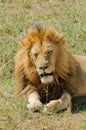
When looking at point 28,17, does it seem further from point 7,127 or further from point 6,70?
point 7,127

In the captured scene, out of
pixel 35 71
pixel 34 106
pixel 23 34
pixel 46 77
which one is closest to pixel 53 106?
pixel 34 106

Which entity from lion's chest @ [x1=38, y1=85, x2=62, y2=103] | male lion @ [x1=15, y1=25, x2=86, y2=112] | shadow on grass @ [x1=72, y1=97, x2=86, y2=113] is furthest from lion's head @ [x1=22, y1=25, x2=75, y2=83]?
shadow on grass @ [x1=72, y1=97, x2=86, y2=113]

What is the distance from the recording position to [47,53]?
5.57m

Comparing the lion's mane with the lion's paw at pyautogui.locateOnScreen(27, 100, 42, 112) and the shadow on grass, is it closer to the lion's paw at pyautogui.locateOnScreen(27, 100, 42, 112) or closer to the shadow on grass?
the shadow on grass

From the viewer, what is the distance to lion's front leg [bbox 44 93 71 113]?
5.49 metres

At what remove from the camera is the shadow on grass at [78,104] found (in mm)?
5766

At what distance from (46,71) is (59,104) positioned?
371 mm

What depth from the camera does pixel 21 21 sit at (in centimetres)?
852

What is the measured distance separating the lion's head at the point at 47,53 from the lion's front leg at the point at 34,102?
0.74ft

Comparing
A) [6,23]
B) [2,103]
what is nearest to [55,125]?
[2,103]

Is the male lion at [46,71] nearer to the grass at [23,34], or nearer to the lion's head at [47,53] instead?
the lion's head at [47,53]

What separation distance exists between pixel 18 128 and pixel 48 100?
73 centimetres

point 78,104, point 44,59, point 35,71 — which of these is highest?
point 44,59

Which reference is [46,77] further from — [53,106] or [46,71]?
[53,106]
